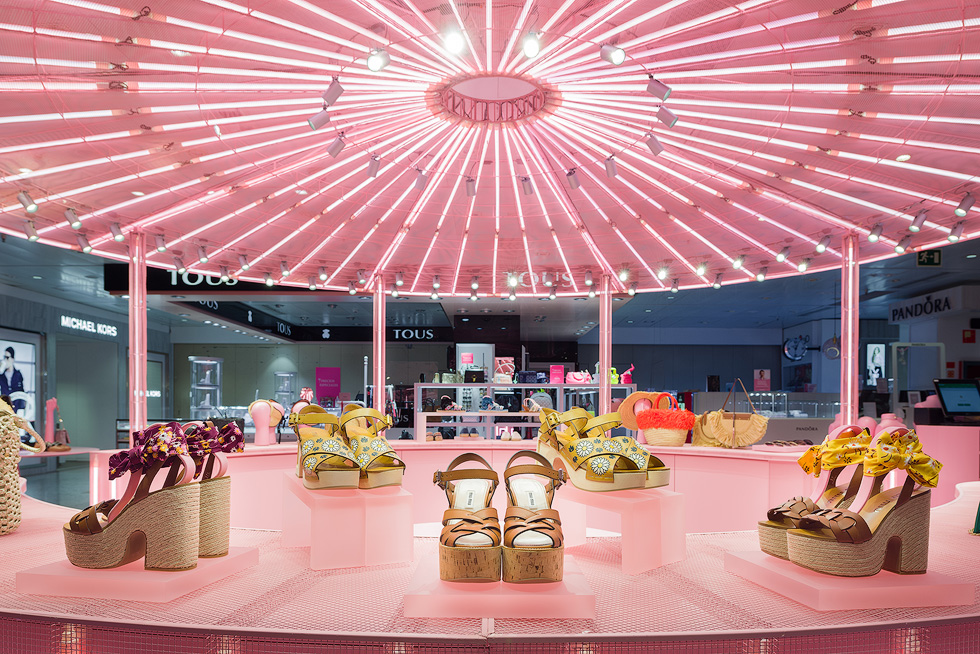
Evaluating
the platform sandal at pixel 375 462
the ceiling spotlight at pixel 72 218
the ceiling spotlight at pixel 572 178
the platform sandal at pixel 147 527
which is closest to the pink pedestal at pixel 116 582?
the platform sandal at pixel 147 527

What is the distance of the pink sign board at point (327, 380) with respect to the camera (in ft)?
64.9

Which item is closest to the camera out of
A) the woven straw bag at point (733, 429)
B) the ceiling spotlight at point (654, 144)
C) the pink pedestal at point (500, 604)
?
the pink pedestal at point (500, 604)

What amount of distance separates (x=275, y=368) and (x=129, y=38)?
17.6 meters

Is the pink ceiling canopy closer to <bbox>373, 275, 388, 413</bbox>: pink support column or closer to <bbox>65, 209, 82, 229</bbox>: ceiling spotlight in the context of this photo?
<bbox>65, 209, 82, 229</bbox>: ceiling spotlight

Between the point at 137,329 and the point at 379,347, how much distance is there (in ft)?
8.07

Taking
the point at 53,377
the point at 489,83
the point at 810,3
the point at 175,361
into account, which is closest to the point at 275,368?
the point at 175,361

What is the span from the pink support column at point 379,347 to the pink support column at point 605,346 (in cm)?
235

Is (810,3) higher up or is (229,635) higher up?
(810,3)

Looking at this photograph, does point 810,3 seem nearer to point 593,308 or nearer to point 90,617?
point 90,617

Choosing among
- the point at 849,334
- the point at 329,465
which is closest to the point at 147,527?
the point at 329,465

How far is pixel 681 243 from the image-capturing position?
616 centimetres

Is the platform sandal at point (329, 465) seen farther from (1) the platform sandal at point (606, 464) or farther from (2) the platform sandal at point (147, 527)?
(1) the platform sandal at point (606, 464)

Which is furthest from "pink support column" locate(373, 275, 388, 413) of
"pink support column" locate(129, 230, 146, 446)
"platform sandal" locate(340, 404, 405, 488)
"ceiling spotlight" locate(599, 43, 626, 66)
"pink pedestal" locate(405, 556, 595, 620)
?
"pink pedestal" locate(405, 556, 595, 620)

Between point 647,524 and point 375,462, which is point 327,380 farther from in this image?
point 647,524
